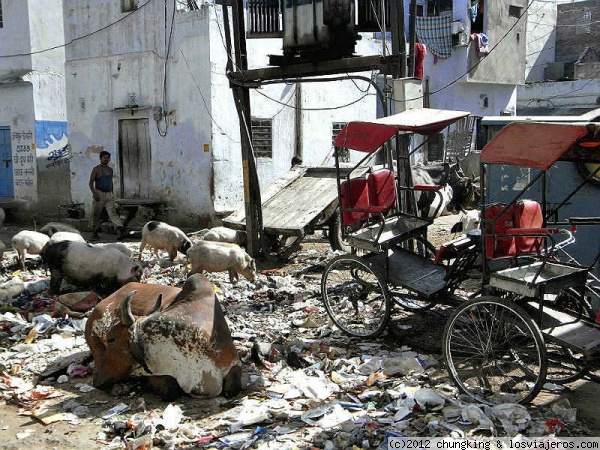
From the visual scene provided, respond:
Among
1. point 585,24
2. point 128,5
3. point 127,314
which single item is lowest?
point 127,314

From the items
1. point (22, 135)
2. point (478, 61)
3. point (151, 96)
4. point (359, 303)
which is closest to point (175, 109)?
point (151, 96)

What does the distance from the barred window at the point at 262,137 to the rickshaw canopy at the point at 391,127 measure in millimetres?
9055

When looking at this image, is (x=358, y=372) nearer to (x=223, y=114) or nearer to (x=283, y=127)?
(x=223, y=114)

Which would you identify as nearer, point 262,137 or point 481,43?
point 262,137

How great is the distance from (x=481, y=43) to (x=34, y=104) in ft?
50.6

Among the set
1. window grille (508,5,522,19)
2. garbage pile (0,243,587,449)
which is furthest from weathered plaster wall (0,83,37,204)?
window grille (508,5,522,19)

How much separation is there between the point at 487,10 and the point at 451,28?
8.38 ft

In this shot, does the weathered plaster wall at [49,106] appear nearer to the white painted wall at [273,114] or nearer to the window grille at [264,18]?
the white painted wall at [273,114]

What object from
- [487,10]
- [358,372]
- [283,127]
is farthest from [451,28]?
[358,372]

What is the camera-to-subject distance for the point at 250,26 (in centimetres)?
1084

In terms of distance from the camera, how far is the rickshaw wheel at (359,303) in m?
6.80

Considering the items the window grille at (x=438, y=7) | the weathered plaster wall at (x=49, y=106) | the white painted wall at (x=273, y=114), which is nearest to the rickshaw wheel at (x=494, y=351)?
the white painted wall at (x=273, y=114)

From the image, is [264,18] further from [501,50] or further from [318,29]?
[501,50]

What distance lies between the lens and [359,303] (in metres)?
7.74
